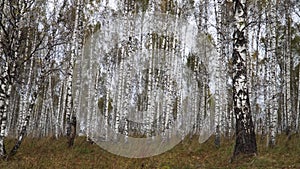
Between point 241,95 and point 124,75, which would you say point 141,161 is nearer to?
→ point 241,95

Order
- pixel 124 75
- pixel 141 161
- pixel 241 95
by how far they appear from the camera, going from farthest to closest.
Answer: pixel 124 75 < pixel 141 161 < pixel 241 95

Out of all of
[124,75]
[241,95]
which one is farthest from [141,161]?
[124,75]

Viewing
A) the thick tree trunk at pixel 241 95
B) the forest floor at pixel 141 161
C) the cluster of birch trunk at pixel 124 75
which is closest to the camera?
the forest floor at pixel 141 161

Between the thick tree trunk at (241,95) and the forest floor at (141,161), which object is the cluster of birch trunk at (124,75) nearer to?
the thick tree trunk at (241,95)

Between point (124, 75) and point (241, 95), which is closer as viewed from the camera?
point (241, 95)

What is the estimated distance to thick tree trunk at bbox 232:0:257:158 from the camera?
8.19m

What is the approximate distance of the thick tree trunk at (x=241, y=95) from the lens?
8.19m

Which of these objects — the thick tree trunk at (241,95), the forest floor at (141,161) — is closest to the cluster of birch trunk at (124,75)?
the thick tree trunk at (241,95)

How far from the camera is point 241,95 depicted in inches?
339

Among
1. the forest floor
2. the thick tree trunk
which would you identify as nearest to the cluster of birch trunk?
the thick tree trunk

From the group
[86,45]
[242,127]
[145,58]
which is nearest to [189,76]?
[145,58]

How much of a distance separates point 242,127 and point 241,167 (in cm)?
168

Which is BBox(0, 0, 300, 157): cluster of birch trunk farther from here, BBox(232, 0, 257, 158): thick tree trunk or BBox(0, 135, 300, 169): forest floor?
BBox(0, 135, 300, 169): forest floor

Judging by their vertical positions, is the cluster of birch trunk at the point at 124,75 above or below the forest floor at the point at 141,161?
above
